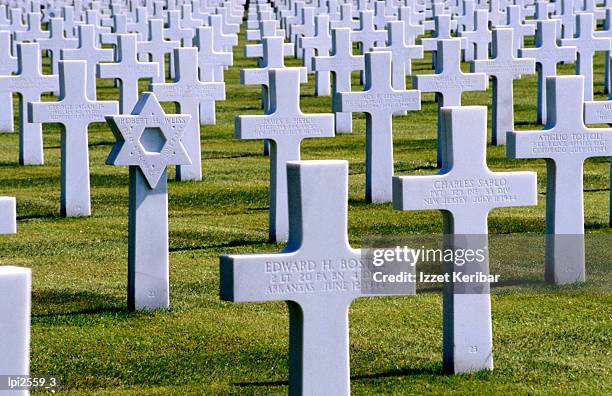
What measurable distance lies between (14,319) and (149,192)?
4073mm

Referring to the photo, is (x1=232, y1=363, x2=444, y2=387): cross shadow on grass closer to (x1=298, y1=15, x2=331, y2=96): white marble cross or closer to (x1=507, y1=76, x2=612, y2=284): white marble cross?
(x1=507, y1=76, x2=612, y2=284): white marble cross

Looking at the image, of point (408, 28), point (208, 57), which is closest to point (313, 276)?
point (208, 57)

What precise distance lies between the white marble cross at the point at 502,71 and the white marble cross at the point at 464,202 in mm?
8678

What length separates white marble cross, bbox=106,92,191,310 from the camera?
28.4 feet

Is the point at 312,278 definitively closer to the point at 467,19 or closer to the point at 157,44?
the point at 157,44

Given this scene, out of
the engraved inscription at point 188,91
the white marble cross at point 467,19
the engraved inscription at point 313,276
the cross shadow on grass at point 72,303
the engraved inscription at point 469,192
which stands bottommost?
the cross shadow on grass at point 72,303

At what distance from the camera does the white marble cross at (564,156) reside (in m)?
8.97

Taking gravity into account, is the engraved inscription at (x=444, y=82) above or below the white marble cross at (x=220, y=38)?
above

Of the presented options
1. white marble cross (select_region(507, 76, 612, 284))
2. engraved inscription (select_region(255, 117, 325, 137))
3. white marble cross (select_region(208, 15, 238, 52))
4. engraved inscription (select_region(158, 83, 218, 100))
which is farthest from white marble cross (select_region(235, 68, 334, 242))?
white marble cross (select_region(208, 15, 238, 52))

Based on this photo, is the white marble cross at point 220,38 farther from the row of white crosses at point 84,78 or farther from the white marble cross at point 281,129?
the white marble cross at point 281,129

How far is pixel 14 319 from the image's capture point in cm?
464

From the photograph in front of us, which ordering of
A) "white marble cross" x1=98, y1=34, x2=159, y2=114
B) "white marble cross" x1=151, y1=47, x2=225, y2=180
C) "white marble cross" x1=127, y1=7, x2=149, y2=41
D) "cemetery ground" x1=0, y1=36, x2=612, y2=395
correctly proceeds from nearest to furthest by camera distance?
"cemetery ground" x1=0, y1=36, x2=612, y2=395 < "white marble cross" x1=151, y1=47, x2=225, y2=180 < "white marble cross" x1=98, y1=34, x2=159, y2=114 < "white marble cross" x1=127, y1=7, x2=149, y2=41

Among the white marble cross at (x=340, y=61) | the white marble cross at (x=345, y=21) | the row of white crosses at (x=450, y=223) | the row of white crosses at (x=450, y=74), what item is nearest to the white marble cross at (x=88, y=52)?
the row of white crosses at (x=450, y=74)

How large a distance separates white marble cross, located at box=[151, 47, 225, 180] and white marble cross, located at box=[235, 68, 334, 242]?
2.87m
